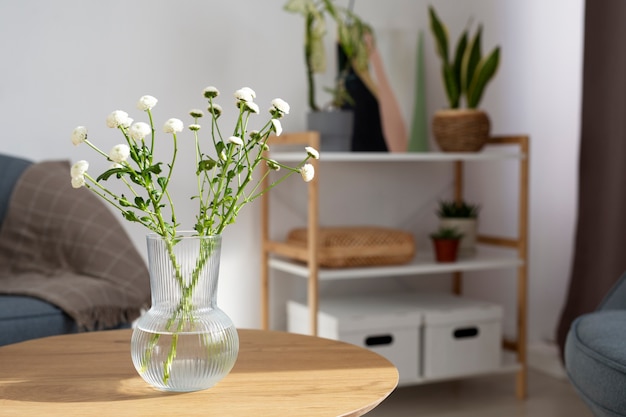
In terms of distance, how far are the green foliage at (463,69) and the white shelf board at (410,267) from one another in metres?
0.50

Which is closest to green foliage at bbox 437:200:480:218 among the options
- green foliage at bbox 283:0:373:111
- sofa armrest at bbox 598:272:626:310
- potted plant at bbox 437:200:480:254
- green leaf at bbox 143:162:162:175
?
potted plant at bbox 437:200:480:254

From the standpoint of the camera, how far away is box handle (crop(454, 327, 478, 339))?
8.95 feet

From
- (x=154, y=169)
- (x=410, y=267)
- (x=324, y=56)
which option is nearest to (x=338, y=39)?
(x=324, y=56)

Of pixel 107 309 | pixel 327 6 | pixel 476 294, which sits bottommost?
pixel 476 294

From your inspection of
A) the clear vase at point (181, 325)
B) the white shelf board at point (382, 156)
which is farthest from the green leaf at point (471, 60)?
the clear vase at point (181, 325)

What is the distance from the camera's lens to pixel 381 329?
2576 mm

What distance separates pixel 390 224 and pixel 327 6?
830mm

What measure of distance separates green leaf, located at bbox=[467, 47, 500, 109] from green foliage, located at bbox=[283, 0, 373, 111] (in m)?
0.36

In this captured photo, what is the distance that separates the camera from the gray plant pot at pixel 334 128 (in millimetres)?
2656

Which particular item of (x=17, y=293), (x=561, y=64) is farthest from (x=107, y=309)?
(x=561, y=64)

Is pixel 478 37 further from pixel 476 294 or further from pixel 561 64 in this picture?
pixel 476 294

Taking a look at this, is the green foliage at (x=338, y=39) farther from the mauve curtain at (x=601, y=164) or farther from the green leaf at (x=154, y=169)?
the green leaf at (x=154, y=169)

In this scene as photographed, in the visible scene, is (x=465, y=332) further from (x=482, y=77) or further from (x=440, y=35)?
(x=440, y=35)

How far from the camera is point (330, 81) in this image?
291cm
